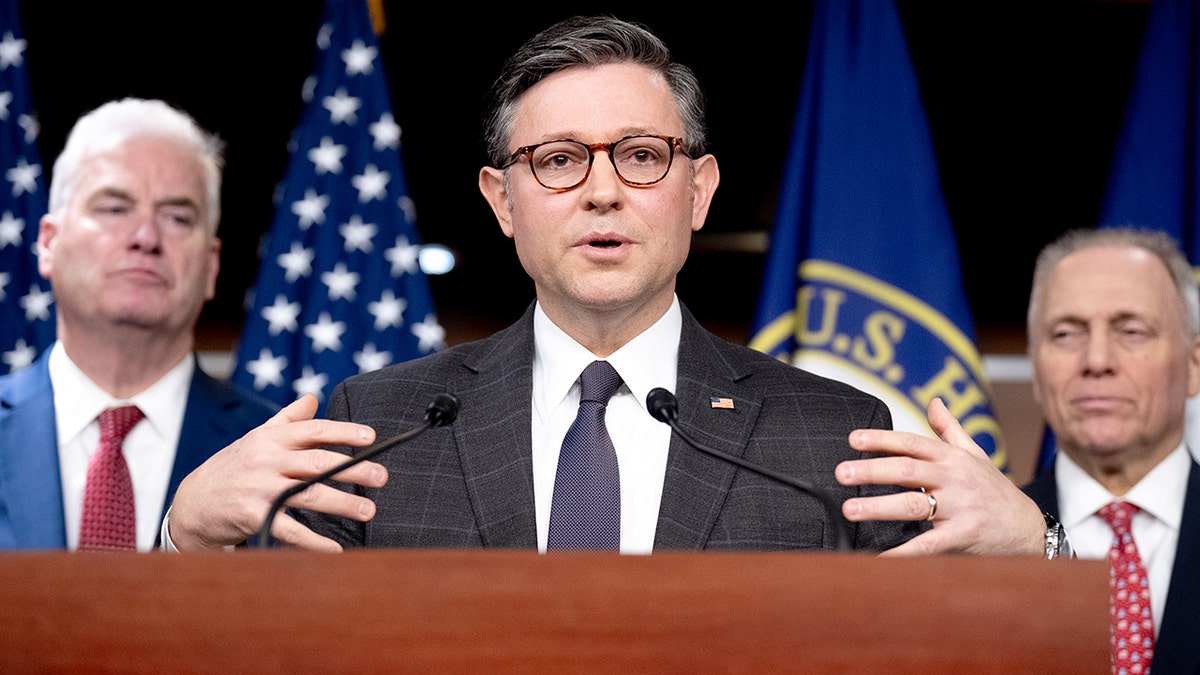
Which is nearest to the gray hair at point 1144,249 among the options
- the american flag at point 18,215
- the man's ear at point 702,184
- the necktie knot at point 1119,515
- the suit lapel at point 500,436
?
the necktie knot at point 1119,515

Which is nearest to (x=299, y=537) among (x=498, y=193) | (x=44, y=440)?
(x=498, y=193)

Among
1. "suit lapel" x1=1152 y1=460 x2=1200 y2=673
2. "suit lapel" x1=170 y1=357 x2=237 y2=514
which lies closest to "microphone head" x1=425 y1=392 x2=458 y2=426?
"suit lapel" x1=170 y1=357 x2=237 y2=514

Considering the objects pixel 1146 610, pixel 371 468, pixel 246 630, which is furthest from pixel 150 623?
pixel 1146 610

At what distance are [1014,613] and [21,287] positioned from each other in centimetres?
292

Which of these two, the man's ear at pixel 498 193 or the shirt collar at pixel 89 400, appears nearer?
the man's ear at pixel 498 193

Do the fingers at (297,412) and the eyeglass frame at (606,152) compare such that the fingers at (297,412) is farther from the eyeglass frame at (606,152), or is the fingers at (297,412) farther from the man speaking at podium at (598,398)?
the eyeglass frame at (606,152)

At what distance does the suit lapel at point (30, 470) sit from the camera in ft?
8.02

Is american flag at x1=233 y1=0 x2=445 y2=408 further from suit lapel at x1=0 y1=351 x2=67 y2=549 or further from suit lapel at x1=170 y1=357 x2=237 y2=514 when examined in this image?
suit lapel at x1=0 y1=351 x2=67 y2=549

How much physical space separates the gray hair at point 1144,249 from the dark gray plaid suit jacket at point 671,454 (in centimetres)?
128

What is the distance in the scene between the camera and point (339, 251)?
3303 mm

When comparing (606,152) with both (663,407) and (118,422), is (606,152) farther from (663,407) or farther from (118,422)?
(118,422)

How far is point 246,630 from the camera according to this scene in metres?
1.04

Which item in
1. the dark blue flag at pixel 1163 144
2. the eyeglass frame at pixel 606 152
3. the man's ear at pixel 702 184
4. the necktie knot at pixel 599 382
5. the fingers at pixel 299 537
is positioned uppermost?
the dark blue flag at pixel 1163 144

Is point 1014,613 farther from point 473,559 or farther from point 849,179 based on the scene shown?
point 849,179
